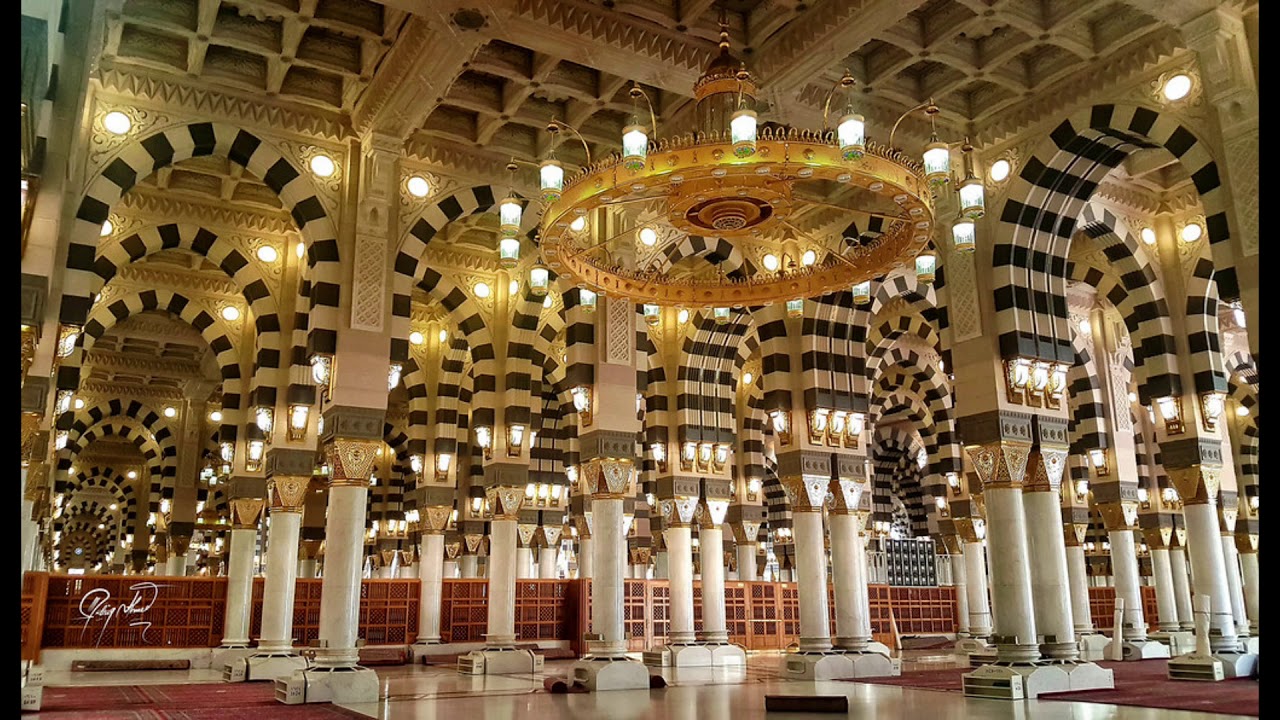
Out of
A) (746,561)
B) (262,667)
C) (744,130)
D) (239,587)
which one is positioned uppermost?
(744,130)

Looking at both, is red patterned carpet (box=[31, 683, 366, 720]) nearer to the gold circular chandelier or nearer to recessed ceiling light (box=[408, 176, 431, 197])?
the gold circular chandelier

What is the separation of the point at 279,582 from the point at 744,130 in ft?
34.7

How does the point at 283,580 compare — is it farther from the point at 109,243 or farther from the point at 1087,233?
the point at 1087,233

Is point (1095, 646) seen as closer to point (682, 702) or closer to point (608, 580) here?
point (608, 580)

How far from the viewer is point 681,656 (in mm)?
14977

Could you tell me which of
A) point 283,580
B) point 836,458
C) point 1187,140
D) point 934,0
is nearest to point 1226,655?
point 836,458

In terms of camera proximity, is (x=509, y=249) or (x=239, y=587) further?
(x=239, y=587)

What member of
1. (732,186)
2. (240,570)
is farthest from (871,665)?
(240,570)

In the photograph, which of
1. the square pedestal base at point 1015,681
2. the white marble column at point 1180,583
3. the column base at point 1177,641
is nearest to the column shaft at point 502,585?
the square pedestal base at point 1015,681

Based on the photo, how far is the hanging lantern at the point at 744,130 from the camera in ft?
22.2

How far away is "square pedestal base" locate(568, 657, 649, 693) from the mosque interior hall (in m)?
0.09

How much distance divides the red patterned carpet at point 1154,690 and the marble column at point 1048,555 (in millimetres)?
631

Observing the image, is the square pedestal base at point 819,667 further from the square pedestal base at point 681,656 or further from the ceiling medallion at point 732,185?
the ceiling medallion at point 732,185

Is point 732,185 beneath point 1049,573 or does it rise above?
above
